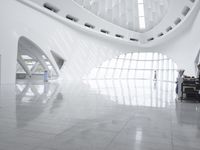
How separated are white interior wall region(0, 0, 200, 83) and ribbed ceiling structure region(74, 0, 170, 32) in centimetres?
391

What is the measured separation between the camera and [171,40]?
34750 mm

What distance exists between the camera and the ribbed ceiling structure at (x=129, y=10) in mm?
31719

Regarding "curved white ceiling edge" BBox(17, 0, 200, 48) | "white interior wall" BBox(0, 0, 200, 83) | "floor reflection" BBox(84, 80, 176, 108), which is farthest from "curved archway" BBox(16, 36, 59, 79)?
"floor reflection" BBox(84, 80, 176, 108)

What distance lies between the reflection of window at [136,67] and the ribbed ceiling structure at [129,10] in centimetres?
713

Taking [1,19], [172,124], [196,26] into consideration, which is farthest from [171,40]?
[172,124]

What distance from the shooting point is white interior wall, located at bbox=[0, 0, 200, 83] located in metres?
17.7

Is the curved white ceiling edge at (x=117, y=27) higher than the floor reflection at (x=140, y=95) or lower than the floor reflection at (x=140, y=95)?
higher

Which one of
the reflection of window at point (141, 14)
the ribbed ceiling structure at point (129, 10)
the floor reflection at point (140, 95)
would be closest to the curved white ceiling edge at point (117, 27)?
the ribbed ceiling structure at point (129, 10)

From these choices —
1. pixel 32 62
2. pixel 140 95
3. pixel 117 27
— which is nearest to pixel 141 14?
pixel 117 27

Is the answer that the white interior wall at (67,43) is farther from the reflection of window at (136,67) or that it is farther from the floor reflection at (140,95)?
the floor reflection at (140,95)

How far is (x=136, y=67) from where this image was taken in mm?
45438

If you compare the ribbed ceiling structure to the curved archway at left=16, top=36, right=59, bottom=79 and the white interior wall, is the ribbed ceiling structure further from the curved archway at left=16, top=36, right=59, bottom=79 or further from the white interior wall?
the curved archway at left=16, top=36, right=59, bottom=79

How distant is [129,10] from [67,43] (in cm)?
1251

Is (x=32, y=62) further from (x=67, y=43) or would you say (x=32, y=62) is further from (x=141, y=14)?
(x=141, y=14)
